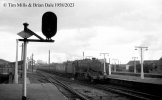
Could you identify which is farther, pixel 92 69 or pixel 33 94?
pixel 92 69

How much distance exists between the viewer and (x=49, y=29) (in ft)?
17.7

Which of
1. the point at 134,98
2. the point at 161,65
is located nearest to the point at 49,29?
the point at 134,98

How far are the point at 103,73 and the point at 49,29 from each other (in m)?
24.0

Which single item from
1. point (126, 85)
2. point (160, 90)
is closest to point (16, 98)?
point (160, 90)

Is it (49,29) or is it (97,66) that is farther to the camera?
(97,66)

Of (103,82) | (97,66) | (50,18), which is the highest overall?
(50,18)

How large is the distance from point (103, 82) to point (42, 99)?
795 inches

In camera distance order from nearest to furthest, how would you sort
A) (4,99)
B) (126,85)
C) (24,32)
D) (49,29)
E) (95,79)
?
(49,29) < (24,32) < (4,99) < (126,85) < (95,79)

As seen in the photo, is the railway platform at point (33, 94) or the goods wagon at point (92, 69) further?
the goods wagon at point (92, 69)

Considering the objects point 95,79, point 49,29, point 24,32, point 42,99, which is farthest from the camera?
point 95,79

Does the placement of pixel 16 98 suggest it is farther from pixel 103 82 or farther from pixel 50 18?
pixel 103 82

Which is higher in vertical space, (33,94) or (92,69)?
(92,69)

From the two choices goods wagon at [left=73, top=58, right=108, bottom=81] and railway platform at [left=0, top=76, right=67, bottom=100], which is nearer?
railway platform at [left=0, top=76, right=67, bottom=100]

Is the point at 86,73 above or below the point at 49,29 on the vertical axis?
below
